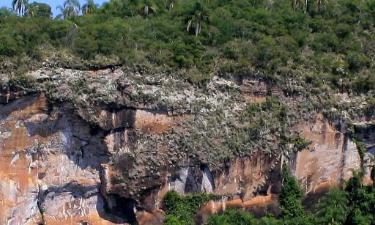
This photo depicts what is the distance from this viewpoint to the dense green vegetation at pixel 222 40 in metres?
34.5

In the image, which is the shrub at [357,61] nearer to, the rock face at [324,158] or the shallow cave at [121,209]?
the rock face at [324,158]

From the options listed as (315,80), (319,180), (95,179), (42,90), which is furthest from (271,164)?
(42,90)

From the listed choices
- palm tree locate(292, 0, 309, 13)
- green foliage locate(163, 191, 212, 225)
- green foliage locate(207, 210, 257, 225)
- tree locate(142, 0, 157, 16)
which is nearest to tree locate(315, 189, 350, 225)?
green foliage locate(207, 210, 257, 225)

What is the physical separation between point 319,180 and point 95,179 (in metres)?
9.87

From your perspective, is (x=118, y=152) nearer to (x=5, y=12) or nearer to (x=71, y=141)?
(x=71, y=141)

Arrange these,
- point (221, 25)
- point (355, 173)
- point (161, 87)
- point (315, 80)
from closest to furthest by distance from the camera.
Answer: point (355, 173) < point (161, 87) < point (315, 80) < point (221, 25)

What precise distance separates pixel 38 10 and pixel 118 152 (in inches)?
652

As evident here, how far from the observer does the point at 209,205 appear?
33.0m

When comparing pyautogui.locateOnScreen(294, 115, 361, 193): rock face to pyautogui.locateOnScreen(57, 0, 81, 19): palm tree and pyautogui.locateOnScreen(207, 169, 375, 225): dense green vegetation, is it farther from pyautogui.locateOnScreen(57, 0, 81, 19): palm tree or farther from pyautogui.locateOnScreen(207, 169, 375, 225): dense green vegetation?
pyautogui.locateOnScreen(57, 0, 81, 19): palm tree

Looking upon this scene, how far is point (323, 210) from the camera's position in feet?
101

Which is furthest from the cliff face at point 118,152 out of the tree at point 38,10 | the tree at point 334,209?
the tree at point 38,10

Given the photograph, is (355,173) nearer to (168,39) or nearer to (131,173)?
(131,173)

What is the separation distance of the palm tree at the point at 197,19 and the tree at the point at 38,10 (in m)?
9.39

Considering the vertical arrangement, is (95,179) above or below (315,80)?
below
